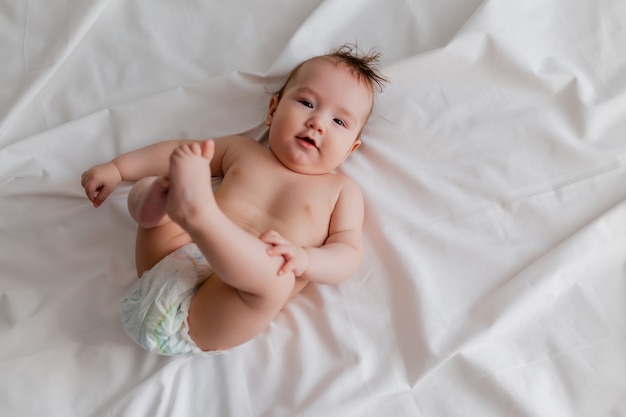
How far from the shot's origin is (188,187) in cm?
87

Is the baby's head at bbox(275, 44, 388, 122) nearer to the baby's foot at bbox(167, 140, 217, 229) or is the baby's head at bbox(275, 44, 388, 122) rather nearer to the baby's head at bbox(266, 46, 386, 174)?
the baby's head at bbox(266, 46, 386, 174)

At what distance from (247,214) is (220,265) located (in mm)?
286

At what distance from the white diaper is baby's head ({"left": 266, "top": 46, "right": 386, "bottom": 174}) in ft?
1.00

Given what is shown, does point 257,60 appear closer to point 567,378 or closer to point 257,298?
point 257,298

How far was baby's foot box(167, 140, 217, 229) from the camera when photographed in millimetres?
868

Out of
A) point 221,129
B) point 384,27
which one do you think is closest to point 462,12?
point 384,27

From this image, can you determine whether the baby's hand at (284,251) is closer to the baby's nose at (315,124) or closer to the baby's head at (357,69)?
the baby's nose at (315,124)

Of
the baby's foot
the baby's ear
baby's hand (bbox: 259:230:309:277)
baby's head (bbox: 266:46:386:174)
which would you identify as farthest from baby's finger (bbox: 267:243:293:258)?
the baby's ear

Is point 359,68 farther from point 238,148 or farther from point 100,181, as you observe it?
point 100,181

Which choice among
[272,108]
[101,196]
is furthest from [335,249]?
[101,196]

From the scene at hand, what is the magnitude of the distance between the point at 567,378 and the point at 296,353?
0.48 meters

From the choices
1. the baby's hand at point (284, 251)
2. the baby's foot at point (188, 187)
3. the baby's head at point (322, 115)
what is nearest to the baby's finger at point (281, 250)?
the baby's hand at point (284, 251)

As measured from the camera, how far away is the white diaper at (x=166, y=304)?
1.03 meters

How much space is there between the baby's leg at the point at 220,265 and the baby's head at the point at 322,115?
12.8 inches
